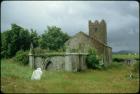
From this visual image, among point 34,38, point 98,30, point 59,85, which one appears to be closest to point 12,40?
point 34,38

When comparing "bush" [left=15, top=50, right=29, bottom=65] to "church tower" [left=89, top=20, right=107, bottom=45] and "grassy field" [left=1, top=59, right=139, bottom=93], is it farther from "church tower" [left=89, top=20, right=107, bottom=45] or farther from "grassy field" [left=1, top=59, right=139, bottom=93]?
"church tower" [left=89, top=20, right=107, bottom=45]

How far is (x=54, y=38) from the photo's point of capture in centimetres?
8188

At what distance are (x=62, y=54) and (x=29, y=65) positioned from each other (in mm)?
5699

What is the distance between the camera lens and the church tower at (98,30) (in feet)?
224

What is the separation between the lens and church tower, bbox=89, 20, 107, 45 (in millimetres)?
68312

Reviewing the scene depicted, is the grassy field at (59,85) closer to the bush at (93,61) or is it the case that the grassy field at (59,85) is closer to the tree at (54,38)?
the bush at (93,61)

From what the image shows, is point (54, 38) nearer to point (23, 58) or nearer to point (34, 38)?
point (34, 38)

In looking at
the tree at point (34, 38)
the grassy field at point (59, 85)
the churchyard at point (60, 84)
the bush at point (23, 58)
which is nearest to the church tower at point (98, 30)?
the tree at point (34, 38)

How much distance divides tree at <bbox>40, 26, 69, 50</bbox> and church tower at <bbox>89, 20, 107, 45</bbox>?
42.2 feet

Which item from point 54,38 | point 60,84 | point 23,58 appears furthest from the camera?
point 54,38

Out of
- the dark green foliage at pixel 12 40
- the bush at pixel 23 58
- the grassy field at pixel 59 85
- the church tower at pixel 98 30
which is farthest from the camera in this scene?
the church tower at pixel 98 30

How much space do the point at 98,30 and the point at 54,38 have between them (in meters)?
16.6

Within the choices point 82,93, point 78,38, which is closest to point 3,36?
point 78,38

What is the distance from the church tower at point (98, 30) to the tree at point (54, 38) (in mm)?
12877
